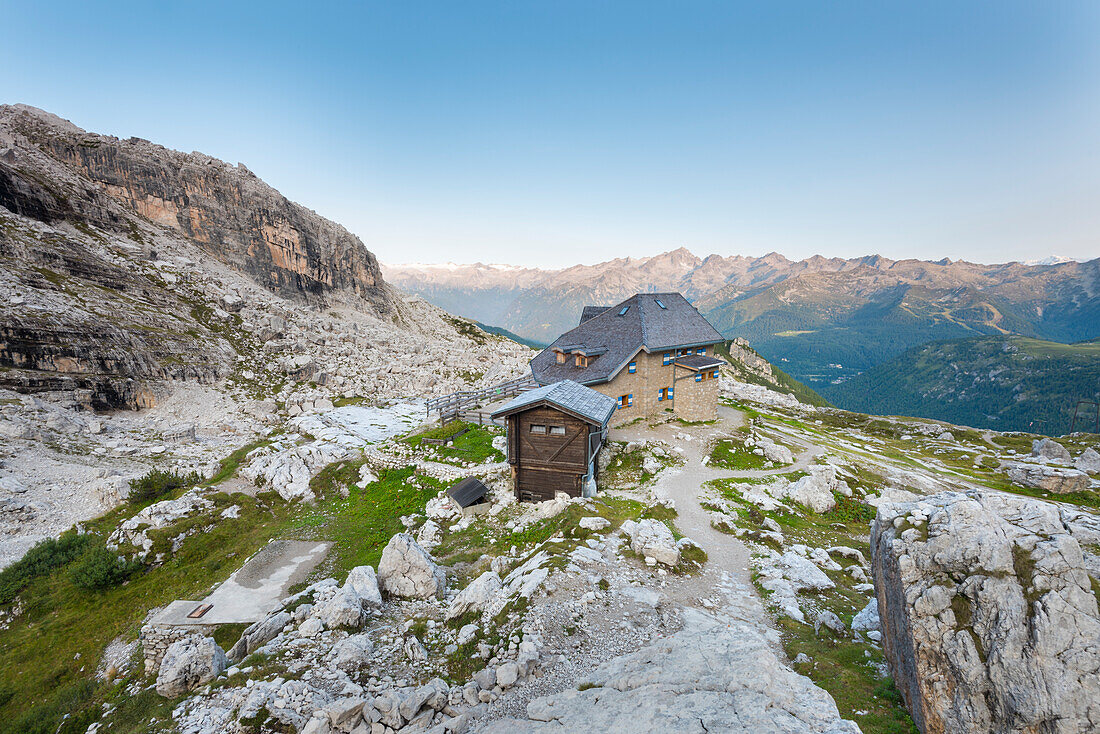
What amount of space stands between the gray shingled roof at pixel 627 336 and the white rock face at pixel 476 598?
1936 cm

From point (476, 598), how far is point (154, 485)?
24.7m

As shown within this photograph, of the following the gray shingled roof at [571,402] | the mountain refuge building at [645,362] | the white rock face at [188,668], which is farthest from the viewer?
the mountain refuge building at [645,362]

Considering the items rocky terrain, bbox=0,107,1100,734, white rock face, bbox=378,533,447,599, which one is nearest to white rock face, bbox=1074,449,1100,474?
rocky terrain, bbox=0,107,1100,734

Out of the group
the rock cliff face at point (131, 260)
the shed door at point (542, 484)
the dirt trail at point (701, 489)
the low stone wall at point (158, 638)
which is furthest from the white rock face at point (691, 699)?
the rock cliff face at point (131, 260)

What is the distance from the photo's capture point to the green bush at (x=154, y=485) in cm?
2375

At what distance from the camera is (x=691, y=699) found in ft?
27.0

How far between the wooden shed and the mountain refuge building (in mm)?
9237

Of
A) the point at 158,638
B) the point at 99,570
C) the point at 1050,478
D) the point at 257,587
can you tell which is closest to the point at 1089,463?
the point at 1050,478

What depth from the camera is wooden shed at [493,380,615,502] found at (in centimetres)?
2216

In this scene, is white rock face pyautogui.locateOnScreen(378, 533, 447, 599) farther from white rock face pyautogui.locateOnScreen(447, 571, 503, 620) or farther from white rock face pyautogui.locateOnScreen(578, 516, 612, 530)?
white rock face pyautogui.locateOnScreen(578, 516, 612, 530)

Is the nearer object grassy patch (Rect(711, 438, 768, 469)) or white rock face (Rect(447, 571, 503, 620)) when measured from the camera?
white rock face (Rect(447, 571, 503, 620))

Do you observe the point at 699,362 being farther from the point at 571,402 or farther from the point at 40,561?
the point at 40,561

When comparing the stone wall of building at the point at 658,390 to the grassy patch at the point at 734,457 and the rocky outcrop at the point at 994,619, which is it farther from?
the rocky outcrop at the point at 994,619

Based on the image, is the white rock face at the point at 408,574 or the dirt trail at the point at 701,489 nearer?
the white rock face at the point at 408,574
